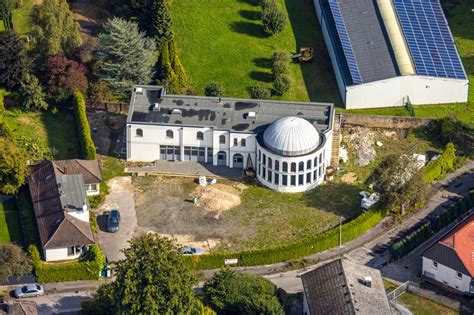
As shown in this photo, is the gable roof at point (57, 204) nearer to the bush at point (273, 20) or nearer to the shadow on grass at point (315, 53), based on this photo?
the shadow on grass at point (315, 53)

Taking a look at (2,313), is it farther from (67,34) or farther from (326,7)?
(326,7)

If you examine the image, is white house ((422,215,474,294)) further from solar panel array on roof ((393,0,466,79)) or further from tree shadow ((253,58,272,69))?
tree shadow ((253,58,272,69))

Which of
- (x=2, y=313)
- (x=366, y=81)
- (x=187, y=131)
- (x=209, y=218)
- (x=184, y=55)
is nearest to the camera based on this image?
(x=2, y=313)

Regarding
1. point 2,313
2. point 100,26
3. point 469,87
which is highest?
point 100,26

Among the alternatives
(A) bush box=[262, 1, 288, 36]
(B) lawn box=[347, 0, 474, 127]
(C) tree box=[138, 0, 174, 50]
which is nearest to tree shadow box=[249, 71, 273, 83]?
(A) bush box=[262, 1, 288, 36]

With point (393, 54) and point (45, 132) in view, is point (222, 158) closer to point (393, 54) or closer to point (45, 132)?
point (45, 132)

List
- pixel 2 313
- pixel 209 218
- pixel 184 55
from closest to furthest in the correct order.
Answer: pixel 2 313 → pixel 209 218 → pixel 184 55

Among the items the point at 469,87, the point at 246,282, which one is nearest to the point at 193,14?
the point at 469,87
